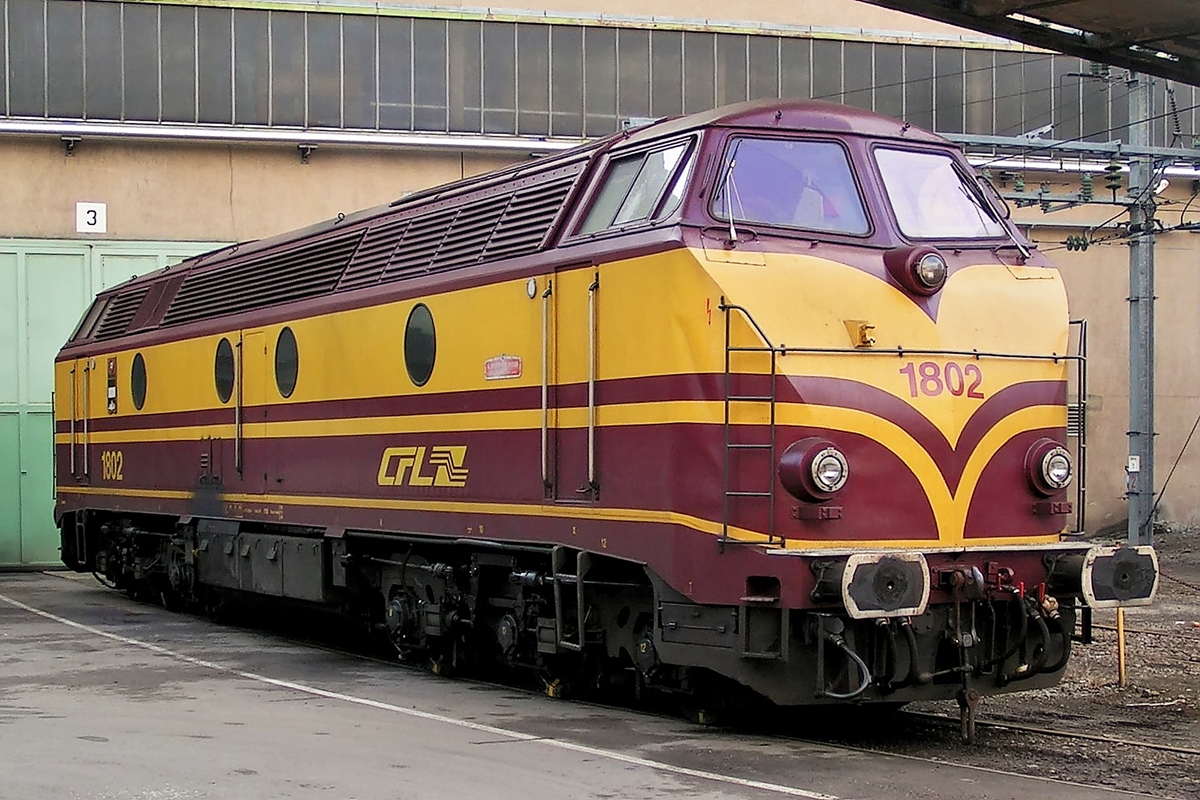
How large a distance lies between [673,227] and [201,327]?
8929mm

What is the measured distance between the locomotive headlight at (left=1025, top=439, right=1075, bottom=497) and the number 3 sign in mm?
19598

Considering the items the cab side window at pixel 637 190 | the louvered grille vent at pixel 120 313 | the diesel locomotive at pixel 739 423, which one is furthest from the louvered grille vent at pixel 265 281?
the cab side window at pixel 637 190

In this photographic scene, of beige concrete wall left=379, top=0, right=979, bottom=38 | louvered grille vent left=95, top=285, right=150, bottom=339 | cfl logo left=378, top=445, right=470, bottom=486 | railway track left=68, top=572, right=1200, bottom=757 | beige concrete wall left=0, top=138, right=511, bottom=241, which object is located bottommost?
railway track left=68, top=572, right=1200, bottom=757

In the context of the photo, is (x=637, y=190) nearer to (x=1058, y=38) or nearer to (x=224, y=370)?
(x=1058, y=38)

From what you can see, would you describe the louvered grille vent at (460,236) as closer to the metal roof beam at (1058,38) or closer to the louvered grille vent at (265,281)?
the louvered grille vent at (265,281)

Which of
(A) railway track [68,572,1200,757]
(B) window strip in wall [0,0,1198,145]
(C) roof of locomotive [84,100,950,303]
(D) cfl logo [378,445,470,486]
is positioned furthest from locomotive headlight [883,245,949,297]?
(B) window strip in wall [0,0,1198,145]

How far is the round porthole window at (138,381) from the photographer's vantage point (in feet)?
62.9

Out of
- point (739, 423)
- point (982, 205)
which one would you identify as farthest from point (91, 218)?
point (739, 423)

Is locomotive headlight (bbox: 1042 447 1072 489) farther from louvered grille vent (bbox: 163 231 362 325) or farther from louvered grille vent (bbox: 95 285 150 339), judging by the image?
louvered grille vent (bbox: 95 285 150 339)

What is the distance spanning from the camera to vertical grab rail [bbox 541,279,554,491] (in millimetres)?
11148

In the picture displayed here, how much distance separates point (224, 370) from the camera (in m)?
16.8

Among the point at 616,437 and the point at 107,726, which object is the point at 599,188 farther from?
the point at 107,726

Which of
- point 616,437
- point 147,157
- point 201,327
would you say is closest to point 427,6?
point 147,157

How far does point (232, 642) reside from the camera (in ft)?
52.9
